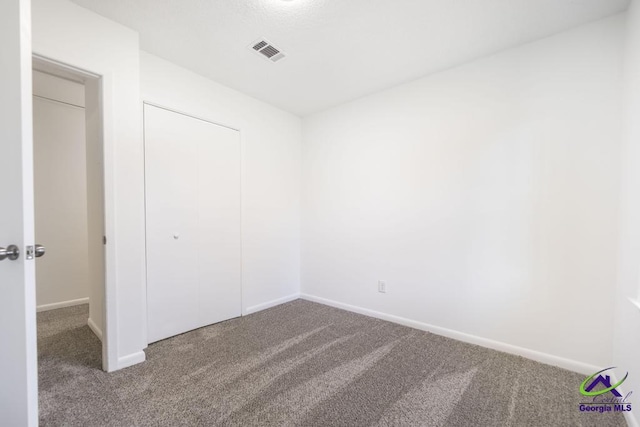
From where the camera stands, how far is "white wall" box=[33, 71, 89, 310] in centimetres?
315

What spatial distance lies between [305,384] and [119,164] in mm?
2036

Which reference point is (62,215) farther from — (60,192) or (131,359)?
(131,359)

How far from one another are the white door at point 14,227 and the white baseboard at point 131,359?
1079 millimetres

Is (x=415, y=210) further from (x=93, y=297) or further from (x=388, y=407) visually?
(x=93, y=297)

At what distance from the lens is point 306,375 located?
1.88 metres

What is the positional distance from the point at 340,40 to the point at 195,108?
150cm

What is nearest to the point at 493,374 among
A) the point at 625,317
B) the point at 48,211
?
the point at 625,317

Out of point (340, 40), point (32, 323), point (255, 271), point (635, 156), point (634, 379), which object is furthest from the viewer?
point (255, 271)

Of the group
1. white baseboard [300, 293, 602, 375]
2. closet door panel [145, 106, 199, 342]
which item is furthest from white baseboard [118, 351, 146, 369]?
white baseboard [300, 293, 602, 375]

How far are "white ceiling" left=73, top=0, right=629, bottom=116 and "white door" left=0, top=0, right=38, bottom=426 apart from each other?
43.7 inches

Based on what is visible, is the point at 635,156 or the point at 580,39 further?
the point at 580,39

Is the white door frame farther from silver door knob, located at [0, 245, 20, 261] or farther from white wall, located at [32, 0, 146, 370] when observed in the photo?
silver door knob, located at [0, 245, 20, 261]

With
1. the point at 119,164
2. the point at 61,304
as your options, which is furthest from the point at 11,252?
the point at 61,304

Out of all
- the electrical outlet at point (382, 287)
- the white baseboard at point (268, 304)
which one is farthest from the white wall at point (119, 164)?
the electrical outlet at point (382, 287)
